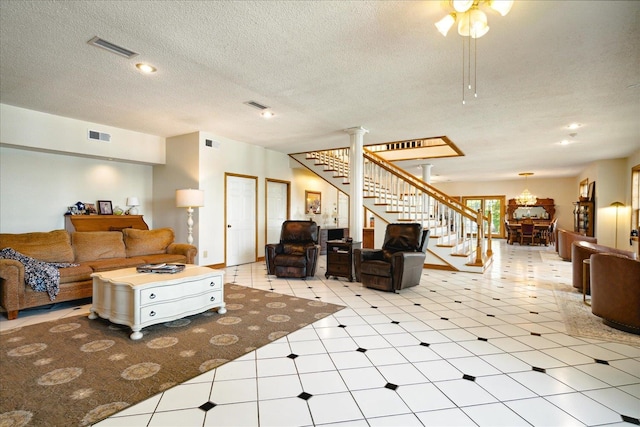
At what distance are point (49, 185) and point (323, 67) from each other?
5.29 meters

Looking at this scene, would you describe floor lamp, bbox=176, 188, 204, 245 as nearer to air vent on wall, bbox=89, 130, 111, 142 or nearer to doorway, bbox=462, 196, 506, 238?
air vent on wall, bbox=89, 130, 111, 142

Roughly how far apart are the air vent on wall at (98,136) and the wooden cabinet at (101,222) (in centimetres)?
138

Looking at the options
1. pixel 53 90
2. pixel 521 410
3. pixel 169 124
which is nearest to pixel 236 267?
pixel 169 124

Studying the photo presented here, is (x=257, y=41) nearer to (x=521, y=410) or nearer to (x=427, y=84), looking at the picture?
(x=427, y=84)

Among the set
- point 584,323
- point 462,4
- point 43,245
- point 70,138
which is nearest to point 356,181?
point 584,323

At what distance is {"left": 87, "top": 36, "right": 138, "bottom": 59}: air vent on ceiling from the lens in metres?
2.81

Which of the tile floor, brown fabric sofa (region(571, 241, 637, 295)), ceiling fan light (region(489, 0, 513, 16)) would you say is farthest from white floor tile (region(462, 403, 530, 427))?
brown fabric sofa (region(571, 241, 637, 295))

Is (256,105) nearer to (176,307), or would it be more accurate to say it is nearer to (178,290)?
(178,290)

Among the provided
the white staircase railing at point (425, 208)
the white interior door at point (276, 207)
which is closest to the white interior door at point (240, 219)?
the white interior door at point (276, 207)

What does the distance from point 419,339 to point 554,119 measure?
433 cm

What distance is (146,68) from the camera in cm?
335

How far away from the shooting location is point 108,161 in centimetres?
614

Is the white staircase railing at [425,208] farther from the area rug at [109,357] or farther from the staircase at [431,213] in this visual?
the area rug at [109,357]

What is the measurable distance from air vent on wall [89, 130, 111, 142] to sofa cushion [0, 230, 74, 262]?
6.26ft
